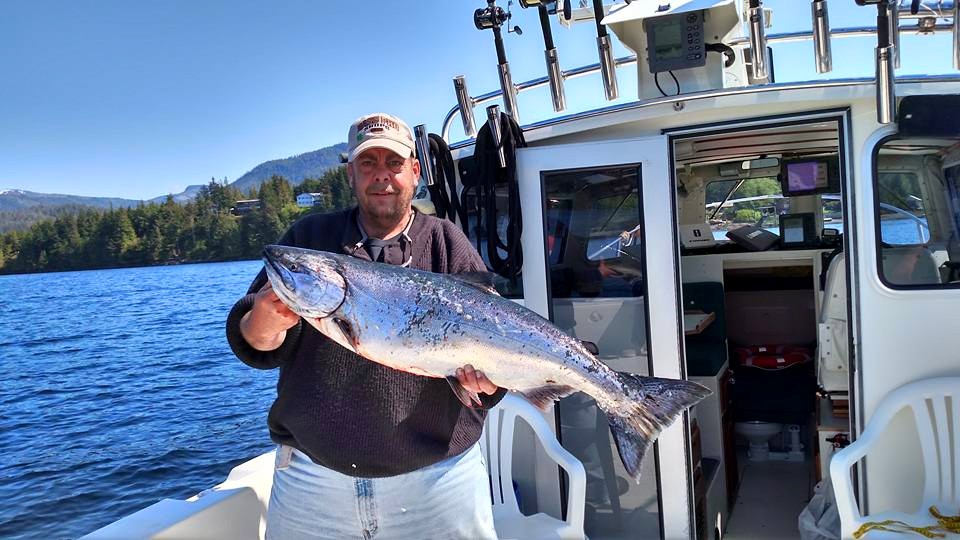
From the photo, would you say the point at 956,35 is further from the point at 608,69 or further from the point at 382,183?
the point at 382,183

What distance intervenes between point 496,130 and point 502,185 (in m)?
0.35

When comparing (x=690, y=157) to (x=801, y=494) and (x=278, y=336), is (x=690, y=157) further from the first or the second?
(x=278, y=336)

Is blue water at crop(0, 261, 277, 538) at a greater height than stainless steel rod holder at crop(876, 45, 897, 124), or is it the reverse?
stainless steel rod holder at crop(876, 45, 897, 124)

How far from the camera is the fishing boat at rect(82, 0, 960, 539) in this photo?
3.41m

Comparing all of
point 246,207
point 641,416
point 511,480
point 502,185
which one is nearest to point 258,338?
point 641,416

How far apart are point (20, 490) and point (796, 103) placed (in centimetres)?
1233

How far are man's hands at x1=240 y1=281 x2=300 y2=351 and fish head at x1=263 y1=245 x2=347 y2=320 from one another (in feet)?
0.19

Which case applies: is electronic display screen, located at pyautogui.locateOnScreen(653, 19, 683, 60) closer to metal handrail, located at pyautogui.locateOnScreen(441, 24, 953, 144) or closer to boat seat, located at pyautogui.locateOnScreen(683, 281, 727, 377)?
metal handrail, located at pyautogui.locateOnScreen(441, 24, 953, 144)

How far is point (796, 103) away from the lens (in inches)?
140

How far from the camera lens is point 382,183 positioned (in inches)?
88.4

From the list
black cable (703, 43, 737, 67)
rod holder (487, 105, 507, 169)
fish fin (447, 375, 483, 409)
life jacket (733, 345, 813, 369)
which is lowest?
life jacket (733, 345, 813, 369)

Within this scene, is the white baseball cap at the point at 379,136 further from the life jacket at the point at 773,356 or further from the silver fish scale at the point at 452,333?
the life jacket at the point at 773,356

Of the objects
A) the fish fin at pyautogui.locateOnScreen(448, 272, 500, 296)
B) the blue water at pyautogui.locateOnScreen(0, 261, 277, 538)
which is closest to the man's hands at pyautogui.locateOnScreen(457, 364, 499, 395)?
the fish fin at pyautogui.locateOnScreen(448, 272, 500, 296)

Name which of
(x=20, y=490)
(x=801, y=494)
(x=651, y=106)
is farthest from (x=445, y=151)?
(x=20, y=490)
